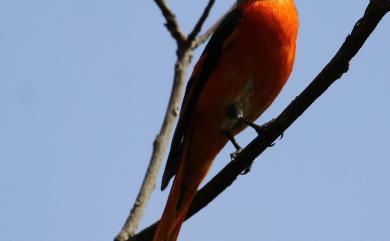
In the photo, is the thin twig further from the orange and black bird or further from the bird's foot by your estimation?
the orange and black bird

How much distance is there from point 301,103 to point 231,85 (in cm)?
159

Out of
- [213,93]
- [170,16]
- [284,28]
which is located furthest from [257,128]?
[170,16]

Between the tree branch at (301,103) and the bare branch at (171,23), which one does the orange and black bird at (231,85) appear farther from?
the bare branch at (171,23)

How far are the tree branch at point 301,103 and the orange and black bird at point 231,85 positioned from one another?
102cm

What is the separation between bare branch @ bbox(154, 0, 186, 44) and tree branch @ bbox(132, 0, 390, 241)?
37.5 inches

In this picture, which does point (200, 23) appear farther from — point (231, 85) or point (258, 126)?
point (231, 85)

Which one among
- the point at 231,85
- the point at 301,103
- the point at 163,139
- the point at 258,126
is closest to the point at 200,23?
the point at 163,139

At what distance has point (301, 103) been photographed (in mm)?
3580

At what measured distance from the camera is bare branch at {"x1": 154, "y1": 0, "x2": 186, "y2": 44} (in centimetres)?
288

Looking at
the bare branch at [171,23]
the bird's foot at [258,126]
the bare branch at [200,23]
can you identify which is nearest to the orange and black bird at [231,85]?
the bird's foot at [258,126]

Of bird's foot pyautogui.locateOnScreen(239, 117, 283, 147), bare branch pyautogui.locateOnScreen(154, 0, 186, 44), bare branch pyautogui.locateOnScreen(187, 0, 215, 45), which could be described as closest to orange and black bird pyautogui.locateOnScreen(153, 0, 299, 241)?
bird's foot pyautogui.locateOnScreen(239, 117, 283, 147)

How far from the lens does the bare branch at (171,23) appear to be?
113 inches

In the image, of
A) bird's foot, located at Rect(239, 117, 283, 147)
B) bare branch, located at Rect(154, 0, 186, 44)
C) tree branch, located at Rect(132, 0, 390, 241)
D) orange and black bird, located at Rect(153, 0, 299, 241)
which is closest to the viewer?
bare branch, located at Rect(154, 0, 186, 44)

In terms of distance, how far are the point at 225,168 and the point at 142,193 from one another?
4.36 ft
